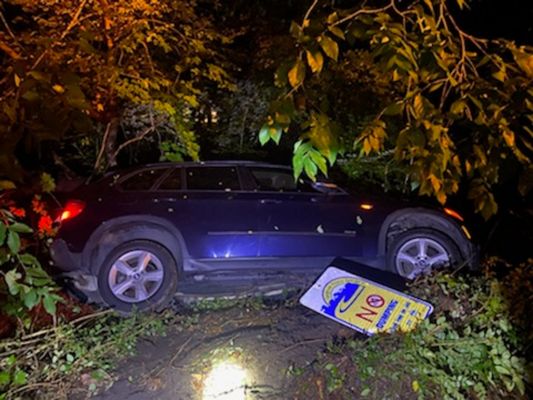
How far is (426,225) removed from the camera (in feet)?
20.0

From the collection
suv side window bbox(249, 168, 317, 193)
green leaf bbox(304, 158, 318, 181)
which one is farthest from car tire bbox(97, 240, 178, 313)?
green leaf bbox(304, 158, 318, 181)

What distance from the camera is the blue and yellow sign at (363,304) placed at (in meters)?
4.00

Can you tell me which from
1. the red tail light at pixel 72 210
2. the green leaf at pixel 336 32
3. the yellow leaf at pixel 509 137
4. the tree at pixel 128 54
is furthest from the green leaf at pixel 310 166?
the red tail light at pixel 72 210

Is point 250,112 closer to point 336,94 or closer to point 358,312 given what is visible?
point 336,94

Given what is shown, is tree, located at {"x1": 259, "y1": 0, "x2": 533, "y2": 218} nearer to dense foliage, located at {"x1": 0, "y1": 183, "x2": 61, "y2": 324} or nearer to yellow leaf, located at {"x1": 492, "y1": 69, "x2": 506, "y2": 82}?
yellow leaf, located at {"x1": 492, "y1": 69, "x2": 506, "y2": 82}

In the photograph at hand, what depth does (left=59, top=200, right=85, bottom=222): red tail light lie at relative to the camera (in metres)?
5.57

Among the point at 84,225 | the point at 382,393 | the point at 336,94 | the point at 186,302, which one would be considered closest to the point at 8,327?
the point at 84,225

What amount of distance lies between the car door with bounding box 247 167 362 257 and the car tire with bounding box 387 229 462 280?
0.48m

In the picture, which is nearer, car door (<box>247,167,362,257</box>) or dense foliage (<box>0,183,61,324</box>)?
dense foliage (<box>0,183,61,324</box>)

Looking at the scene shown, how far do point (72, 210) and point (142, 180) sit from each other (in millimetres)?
869

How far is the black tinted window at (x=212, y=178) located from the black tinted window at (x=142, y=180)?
0.38 meters

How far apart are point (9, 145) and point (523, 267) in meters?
4.04

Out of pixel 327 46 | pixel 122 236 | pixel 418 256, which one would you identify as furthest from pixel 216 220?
pixel 327 46

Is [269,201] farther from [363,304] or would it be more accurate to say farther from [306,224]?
[363,304]
